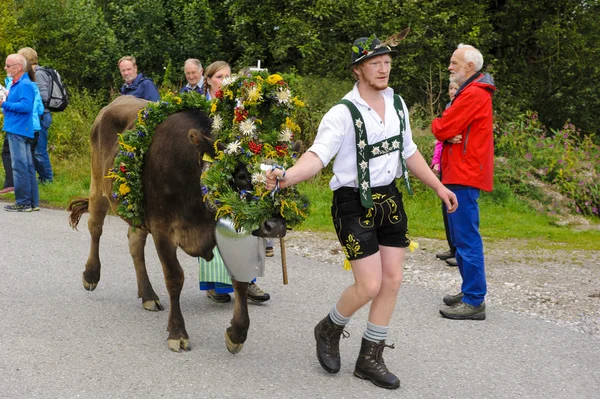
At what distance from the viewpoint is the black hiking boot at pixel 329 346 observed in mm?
4887

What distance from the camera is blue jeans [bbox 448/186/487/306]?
6.17 m

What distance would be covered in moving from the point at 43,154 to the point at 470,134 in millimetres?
8065

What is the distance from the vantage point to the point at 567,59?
1738 centimetres

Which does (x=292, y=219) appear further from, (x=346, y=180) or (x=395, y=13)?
(x=395, y=13)

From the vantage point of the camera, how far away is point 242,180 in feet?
15.6

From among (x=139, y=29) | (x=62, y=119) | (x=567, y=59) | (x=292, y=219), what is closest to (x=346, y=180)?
(x=292, y=219)

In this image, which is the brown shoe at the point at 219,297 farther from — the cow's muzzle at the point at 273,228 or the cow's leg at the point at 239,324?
the cow's muzzle at the point at 273,228

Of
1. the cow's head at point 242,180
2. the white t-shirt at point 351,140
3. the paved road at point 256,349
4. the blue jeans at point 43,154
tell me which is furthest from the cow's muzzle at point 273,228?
the blue jeans at point 43,154

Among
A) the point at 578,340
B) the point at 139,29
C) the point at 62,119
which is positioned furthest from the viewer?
the point at 139,29

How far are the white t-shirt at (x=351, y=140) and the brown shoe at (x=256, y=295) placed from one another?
2052mm

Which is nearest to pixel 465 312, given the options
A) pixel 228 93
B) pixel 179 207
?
pixel 179 207

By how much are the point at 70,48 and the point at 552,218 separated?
13586mm

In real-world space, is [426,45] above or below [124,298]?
above

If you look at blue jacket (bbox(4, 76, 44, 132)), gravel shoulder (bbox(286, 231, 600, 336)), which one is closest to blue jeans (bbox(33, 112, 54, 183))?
blue jacket (bbox(4, 76, 44, 132))
